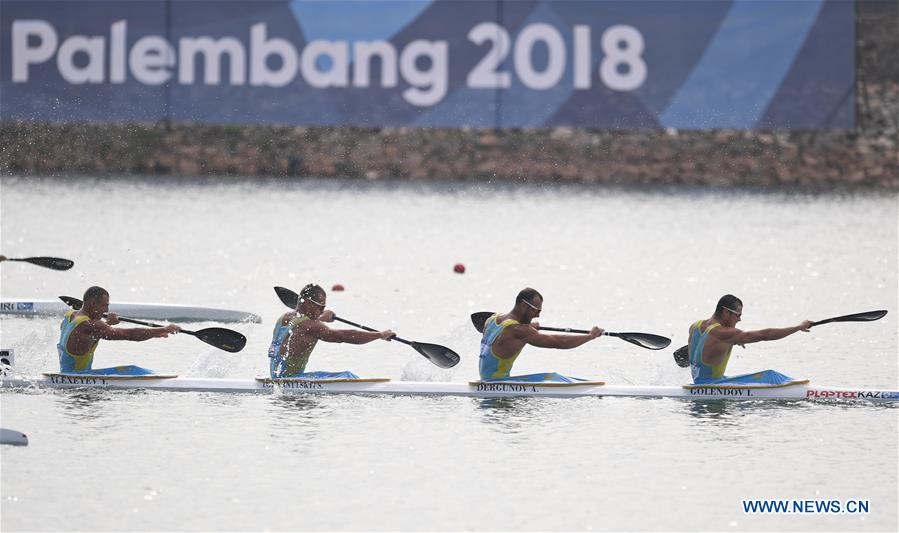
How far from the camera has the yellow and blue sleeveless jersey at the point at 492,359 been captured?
18.6 metres

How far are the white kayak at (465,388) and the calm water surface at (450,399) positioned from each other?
179mm

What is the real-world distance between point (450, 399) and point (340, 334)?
1415 millimetres

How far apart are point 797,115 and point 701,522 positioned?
112ft

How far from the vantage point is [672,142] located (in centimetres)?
4812

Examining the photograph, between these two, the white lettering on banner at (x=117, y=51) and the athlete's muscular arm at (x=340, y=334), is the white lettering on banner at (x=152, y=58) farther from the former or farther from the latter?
the athlete's muscular arm at (x=340, y=334)

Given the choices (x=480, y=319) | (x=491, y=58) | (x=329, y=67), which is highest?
(x=491, y=58)

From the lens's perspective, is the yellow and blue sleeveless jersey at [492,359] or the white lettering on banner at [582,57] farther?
the white lettering on banner at [582,57]

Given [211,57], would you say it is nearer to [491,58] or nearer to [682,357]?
[491,58]

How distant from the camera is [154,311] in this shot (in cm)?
2519

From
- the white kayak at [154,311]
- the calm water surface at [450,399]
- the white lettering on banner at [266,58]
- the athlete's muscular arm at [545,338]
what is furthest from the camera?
the white lettering on banner at [266,58]

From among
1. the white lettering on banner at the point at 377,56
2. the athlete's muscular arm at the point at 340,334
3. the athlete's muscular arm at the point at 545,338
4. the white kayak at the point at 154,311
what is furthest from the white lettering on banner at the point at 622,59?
the athlete's muscular arm at the point at 340,334

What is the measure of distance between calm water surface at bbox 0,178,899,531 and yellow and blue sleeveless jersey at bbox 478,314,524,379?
38 cm

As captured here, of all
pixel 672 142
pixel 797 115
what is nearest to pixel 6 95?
pixel 672 142

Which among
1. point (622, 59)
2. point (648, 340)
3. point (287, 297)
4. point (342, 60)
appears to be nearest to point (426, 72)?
point (342, 60)
